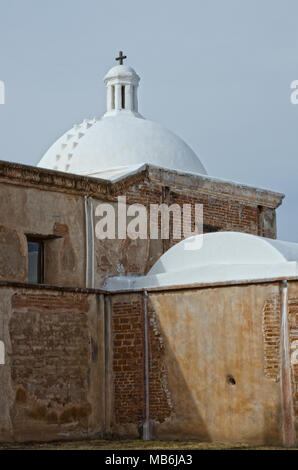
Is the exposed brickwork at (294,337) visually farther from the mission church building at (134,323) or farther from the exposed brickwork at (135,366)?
the exposed brickwork at (135,366)

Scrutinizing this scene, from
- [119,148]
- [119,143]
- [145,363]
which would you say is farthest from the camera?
[119,143]

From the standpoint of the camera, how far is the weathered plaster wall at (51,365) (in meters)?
14.8

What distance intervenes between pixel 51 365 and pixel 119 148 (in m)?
5.67

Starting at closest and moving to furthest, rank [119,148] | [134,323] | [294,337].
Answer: [294,337]
[134,323]
[119,148]

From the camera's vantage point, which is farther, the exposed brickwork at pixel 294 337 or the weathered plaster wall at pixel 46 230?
the weathered plaster wall at pixel 46 230

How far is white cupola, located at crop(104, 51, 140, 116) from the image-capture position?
21.3 meters

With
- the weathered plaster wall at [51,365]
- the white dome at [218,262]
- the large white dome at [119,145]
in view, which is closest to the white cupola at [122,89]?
the large white dome at [119,145]

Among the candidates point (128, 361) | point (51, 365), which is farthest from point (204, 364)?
point (51, 365)

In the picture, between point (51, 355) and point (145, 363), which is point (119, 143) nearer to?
point (145, 363)

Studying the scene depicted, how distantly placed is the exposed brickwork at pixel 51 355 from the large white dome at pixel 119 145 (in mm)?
3821

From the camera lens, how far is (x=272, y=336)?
14.6 meters
